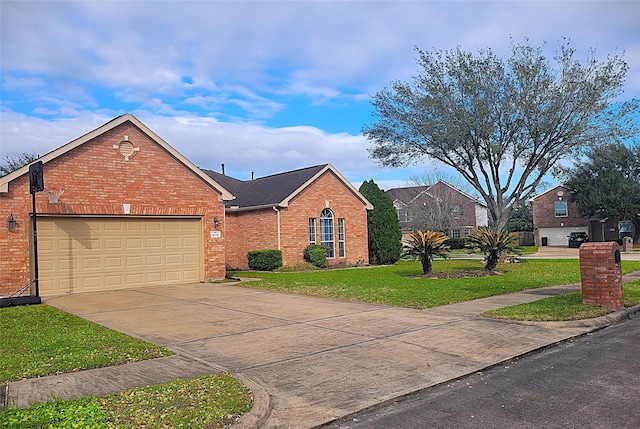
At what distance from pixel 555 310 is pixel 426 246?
7.77 metres

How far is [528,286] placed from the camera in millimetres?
14875

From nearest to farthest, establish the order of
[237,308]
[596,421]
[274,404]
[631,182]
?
[596,421], [274,404], [237,308], [631,182]

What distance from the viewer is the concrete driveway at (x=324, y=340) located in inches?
229

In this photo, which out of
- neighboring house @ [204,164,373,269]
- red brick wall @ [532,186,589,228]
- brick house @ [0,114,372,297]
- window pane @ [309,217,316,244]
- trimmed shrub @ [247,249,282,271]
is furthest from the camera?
red brick wall @ [532,186,589,228]

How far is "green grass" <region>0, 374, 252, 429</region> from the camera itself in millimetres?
4586

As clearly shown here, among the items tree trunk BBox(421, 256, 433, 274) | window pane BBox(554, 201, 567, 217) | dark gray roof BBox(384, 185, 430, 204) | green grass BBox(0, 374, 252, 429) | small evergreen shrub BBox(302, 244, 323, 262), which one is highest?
dark gray roof BBox(384, 185, 430, 204)

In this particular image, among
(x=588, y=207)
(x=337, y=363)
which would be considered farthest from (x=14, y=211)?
(x=588, y=207)

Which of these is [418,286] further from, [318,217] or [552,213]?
[552,213]

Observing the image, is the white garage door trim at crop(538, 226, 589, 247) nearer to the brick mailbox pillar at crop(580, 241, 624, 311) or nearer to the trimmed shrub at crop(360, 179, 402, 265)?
the trimmed shrub at crop(360, 179, 402, 265)

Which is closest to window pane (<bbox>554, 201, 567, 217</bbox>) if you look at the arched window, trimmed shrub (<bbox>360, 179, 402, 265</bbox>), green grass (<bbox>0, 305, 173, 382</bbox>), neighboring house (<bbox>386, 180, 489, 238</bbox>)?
neighboring house (<bbox>386, 180, 489, 238</bbox>)

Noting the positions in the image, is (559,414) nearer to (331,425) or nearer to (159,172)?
(331,425)

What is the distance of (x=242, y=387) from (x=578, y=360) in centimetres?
437

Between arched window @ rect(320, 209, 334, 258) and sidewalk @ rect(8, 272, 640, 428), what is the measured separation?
12245 mm

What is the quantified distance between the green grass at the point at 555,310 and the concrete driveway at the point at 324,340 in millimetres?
405
